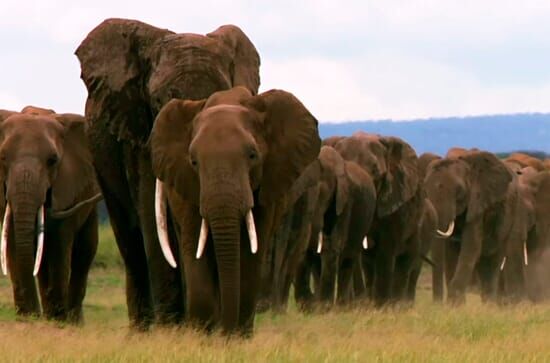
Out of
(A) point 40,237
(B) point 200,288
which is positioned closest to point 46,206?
(A) point 40,237

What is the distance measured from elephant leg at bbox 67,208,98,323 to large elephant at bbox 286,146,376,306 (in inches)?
133

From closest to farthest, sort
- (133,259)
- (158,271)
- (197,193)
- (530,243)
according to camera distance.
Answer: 1. (197,193)
2. (158,271)
3. (133,259)
4. (530,243)

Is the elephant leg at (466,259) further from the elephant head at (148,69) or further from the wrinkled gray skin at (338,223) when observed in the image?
the elephant head at (148,69)

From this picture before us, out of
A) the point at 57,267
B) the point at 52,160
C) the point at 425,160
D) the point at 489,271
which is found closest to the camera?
the point at 52,160

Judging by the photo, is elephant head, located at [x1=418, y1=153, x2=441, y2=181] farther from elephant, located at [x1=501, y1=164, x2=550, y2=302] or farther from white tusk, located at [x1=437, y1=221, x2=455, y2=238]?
white tusk, located at [x1=437, y1=221, x2=455, y2=238]

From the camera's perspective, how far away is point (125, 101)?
14.4 meters

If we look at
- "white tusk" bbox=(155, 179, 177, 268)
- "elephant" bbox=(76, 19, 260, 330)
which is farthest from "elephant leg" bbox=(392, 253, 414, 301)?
"white tusk" bbox=(155, 179, 177, 268)

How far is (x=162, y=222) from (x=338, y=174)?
27.6ft

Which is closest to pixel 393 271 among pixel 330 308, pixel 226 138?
pixel 330 308

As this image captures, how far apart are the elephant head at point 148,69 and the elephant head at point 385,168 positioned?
27.1 feet

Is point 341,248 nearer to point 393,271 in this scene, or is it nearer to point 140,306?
point 393,271

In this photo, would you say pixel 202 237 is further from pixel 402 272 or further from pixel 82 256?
pixel 402 272

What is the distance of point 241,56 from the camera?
1421 cm

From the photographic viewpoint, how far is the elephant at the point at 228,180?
11.9 m
